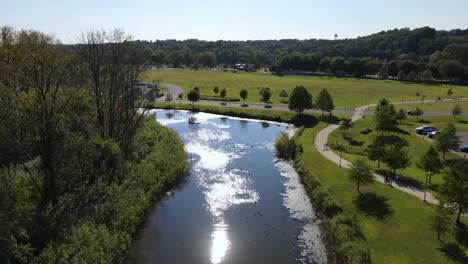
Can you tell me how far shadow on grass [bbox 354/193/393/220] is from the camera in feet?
108

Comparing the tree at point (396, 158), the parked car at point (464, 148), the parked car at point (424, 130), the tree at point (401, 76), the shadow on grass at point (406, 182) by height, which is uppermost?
the tree at point (401, 76)

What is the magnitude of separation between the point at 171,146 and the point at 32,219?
26.9 metres

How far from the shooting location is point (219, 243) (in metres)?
30.9

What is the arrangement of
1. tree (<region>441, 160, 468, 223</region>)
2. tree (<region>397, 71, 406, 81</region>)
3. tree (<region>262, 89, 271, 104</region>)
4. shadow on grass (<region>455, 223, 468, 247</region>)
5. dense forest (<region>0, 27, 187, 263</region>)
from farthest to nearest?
tree (<region>397, 71, 406, 81</region>)
tree (<region>262, 89, 271, 104</region>)
tree (<region>441, 160, 468, 223</region>)
shadow on grass (<region>455, 223, 468, 247</region>)
dense forest (<region>0, 27, 187, 263</region>)

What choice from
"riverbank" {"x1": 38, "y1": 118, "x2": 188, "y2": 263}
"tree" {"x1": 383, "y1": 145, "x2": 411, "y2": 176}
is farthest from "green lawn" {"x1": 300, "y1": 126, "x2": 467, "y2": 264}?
"riverbank" {"x1": 38, "y1": 118, "x2": 188, "y2": 263}

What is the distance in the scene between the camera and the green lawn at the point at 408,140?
139ft

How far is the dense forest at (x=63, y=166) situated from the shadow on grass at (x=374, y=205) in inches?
770

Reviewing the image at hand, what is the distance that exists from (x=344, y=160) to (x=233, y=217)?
1842 cm

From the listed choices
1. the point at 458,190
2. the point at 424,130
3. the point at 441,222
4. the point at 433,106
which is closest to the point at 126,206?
the point at 441,222

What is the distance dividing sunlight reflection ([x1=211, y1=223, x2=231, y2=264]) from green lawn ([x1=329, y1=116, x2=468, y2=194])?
20523 millimetres

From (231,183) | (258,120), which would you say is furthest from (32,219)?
(258,120)

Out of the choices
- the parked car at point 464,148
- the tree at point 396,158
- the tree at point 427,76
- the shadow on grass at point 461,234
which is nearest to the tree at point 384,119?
the parked car at point 464,148

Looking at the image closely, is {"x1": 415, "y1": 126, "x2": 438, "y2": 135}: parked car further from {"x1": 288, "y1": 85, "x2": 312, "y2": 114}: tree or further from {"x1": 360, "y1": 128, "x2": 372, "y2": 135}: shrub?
{"x1": 288, "y1": 85, "x2": 312, "y2": 114}: tree

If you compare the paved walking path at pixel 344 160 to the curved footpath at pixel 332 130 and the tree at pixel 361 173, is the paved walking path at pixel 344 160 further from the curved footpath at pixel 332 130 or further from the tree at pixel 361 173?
the tree at pixel 361 173
